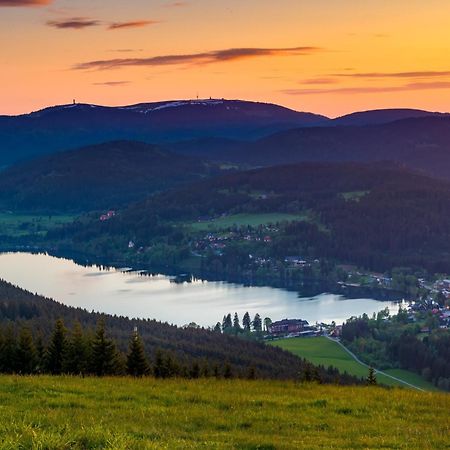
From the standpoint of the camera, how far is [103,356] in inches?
907

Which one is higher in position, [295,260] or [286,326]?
[295,260]

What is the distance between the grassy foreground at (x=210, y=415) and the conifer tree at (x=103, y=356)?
4700 millimetres

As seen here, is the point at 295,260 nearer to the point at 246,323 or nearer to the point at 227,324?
the point at 246,323

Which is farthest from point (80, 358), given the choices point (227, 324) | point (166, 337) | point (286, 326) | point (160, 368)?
point (286, 326)

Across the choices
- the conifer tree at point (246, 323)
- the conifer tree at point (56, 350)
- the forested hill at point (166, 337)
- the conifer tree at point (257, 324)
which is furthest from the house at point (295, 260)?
the conifer tree at point (56, 350)

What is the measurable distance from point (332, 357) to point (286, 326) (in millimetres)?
15882

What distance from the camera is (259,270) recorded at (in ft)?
585

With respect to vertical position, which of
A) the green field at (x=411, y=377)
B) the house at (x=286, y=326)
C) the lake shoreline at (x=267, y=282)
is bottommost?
the green field at (x=411, y=377)

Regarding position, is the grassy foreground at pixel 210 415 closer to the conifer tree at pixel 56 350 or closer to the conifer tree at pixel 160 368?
the conifer tree at pixel 56 350

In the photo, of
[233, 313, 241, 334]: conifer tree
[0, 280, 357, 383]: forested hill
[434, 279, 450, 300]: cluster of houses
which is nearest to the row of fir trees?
[0, 280, 357, 383]: forested hill

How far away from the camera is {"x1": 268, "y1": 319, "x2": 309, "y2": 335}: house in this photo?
331 feet

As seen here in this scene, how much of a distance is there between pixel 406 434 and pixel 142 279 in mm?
148627

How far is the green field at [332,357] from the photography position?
77.0m

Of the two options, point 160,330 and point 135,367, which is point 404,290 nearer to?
point 160,330
